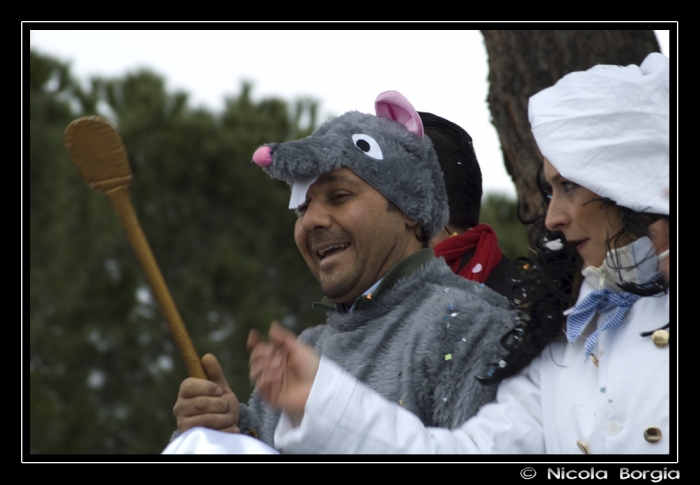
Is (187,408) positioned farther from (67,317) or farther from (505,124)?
(67,317)

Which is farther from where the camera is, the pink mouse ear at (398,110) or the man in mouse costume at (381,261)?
the pink mouse ear at (398,110)

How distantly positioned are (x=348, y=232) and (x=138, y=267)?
8109 millimetres

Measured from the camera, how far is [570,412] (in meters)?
2.16

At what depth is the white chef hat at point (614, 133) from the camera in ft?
6.74

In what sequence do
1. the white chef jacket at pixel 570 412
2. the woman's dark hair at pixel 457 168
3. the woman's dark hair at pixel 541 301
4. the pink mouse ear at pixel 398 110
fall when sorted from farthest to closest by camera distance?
1. the woman's dark hair at pixel 457 168
2. the pink mouse ear at pixel 398 110
3. the woman's dark hair at pixel 541 301
4. the white chef jacket at pixel 570 412

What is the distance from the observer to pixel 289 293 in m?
10.7

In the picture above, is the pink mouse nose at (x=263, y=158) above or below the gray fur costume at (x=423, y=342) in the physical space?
above

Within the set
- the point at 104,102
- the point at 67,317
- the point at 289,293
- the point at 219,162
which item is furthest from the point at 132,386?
the point at 104,102

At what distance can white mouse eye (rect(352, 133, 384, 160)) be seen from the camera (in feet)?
9.27

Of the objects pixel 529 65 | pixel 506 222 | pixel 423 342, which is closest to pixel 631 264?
pixel 423 342

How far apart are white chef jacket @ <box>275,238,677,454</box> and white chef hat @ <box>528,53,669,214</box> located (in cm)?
14

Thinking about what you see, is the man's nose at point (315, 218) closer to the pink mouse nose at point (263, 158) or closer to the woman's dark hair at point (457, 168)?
the pink mouse nose at point (263, 158)

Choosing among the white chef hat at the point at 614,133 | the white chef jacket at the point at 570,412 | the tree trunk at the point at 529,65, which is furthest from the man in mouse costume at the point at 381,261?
the tree trunk at the point at 529,65

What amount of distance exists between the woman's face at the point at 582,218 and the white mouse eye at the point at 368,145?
0.71m
